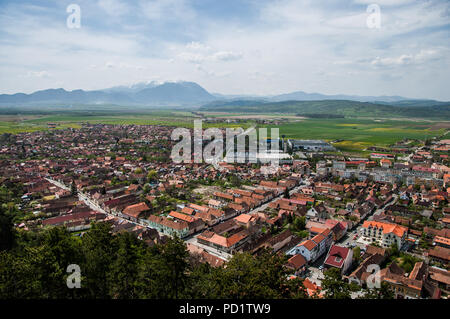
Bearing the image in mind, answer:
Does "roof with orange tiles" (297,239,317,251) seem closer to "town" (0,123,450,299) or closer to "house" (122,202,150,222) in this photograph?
"town" (0,123,450,299)

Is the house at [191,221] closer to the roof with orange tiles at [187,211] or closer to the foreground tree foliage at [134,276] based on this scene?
the roof with orange tiles at [187,211]

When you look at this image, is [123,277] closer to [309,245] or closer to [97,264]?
[97,264]

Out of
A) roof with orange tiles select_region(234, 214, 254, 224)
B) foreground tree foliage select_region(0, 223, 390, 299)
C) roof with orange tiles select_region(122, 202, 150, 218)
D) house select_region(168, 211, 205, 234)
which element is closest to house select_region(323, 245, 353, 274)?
foreground tree foliage select_region(0, 223, 390, 299)

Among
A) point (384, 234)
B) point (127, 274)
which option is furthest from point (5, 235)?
point (384, 234)

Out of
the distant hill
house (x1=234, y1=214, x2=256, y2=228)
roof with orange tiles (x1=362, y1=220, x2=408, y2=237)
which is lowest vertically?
house (x1=234, y1=214, x2=256, y2=228)

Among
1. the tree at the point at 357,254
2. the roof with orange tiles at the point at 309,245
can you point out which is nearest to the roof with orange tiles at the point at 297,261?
the roof with orange tiles at the point at 309,245

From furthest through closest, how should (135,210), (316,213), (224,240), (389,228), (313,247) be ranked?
(135,210), (316,213), (389,228), (224,240), (313,247)
